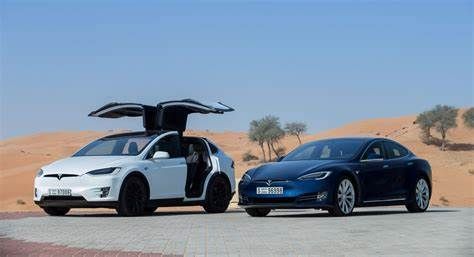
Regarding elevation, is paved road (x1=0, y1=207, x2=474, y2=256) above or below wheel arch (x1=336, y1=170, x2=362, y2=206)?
below

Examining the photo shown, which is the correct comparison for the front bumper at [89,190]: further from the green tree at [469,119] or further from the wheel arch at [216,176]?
the green tree at [469,119]

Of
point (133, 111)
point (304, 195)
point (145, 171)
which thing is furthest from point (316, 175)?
point (133, 111)

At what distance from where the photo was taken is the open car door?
59.3 ft

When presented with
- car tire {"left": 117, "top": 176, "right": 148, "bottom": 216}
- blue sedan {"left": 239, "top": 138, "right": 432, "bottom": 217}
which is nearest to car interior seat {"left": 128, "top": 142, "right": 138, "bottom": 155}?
car tire {"left": 117, "top": 176, "right": 148, "bottom": 216}

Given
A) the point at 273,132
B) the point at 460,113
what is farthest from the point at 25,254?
the point at 460,113

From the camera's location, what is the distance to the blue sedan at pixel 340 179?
15352mm

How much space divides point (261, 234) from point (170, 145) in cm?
643

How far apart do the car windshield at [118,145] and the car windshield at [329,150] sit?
2603 millimetres

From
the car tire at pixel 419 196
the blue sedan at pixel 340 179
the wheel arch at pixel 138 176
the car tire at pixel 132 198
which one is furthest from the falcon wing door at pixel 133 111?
the car tire at pixel 419 196

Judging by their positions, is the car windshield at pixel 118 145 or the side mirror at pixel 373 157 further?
the car windshield at pixel 118 145

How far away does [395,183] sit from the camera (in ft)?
55.5

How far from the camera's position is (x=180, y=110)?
18.8 metres

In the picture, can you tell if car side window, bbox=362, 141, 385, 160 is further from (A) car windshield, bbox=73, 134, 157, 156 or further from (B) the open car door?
(A) car windshield, bbox=73, 134, 157, 156

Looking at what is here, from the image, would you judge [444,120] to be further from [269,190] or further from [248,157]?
[269,190]
